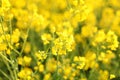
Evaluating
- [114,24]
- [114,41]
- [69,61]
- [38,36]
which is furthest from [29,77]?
[114,24]

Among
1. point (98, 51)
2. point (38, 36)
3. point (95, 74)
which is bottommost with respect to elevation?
point (95, 74)

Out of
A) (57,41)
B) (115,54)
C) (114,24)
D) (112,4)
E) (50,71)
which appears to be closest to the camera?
(57,41)

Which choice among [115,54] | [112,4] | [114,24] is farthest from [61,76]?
[112,4]

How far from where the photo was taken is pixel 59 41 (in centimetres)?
252

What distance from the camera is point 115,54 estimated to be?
362 cm

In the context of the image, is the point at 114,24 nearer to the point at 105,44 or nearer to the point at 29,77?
the point at 105,44

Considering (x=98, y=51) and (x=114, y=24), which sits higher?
(x=114, y=24)

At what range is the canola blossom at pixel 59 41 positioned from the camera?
8.73 feet

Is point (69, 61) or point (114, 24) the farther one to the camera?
point (114, 24)

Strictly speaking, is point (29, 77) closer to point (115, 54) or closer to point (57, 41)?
point (57, 41)

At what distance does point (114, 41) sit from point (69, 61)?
19.6 inches

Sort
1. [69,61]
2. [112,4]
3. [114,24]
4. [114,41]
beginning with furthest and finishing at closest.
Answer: [112,4] < [114,24] < [69,61] < [114,41]

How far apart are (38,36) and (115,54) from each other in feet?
2.84

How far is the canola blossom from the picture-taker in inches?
105
